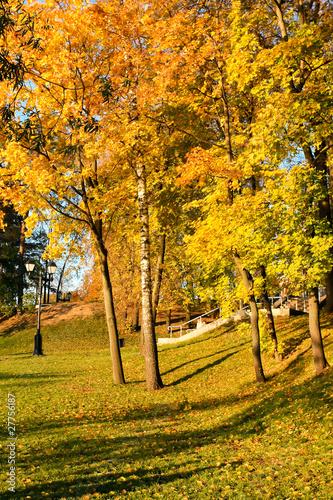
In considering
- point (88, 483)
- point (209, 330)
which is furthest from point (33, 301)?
point (88, 483)

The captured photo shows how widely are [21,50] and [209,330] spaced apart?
676 inches

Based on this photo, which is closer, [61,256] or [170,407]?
[170,407]

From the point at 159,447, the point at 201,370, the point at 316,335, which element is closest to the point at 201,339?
the point at 201,370

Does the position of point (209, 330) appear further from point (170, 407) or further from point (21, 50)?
point (21, 50)

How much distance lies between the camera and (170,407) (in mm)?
10141

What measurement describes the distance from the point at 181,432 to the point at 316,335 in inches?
152

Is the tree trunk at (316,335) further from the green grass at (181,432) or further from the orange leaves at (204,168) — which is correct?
the orange leaves at (204,168)

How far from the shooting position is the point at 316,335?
944 cm

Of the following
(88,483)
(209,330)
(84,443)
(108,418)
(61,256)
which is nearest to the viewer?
(88,483)

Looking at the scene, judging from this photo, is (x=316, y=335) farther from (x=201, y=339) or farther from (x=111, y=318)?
(x=201, y=339)

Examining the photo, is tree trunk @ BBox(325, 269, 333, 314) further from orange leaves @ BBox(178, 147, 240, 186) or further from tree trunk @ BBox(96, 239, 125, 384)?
tree trunk @ BBox(96, 239, 125, 384)

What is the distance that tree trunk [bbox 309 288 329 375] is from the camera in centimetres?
947

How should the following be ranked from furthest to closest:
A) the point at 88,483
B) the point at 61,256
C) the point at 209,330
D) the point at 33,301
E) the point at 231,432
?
the point at 33,301 → the point at 209,330 → the point at 61,256 → the point at 231,432 → the point at 88,483

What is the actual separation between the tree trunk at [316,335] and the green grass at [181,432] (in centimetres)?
39
